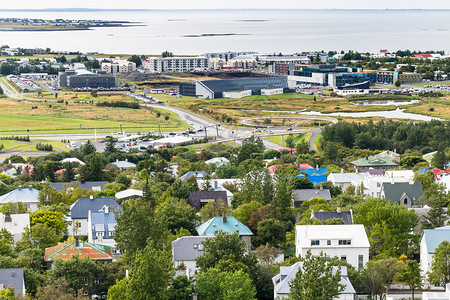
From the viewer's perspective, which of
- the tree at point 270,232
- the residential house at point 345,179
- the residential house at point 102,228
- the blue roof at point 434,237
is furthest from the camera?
the residential house at point 345,179

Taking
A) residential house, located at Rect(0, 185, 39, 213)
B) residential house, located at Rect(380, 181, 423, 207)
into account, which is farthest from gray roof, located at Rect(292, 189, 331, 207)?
residential house, located at Rect(0, 185, 39, 213)

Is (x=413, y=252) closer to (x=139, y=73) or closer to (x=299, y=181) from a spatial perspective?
(x=299, y=181)

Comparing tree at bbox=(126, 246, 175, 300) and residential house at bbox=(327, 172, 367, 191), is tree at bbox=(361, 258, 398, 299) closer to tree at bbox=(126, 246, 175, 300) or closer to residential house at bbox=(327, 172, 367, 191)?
tree at bbox=(126, 246, 175, 300)

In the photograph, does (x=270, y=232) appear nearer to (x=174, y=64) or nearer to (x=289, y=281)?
(x=289, y=281)

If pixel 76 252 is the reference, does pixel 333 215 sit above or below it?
above

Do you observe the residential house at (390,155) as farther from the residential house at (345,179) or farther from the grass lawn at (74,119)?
the grass lawn at (74,119)

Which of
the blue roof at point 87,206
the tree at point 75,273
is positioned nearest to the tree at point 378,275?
the tree at point 75,273

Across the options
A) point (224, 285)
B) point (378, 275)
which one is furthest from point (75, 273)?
point (378, 275)
